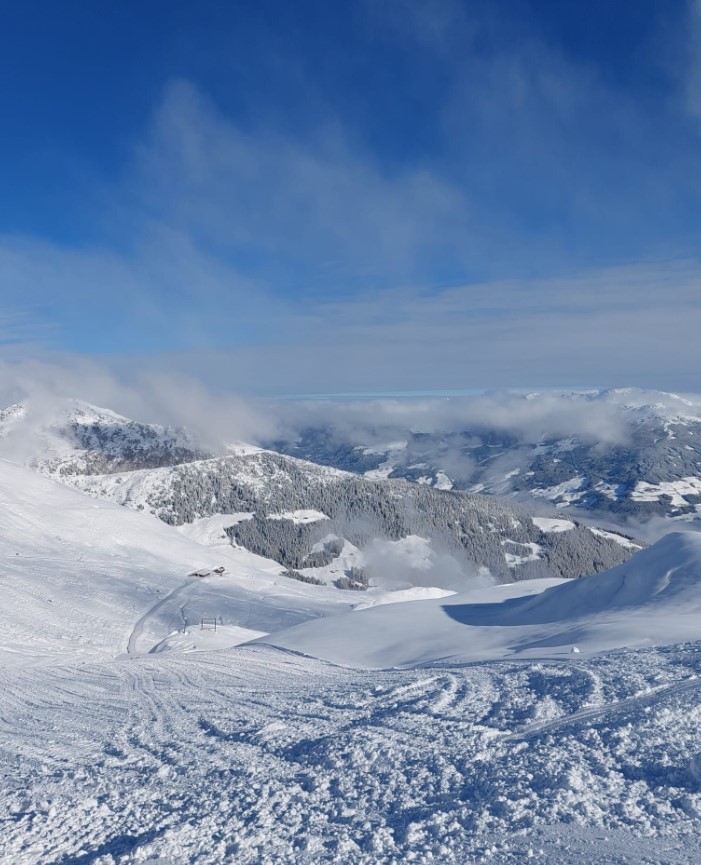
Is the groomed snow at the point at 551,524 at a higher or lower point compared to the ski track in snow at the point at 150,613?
higher

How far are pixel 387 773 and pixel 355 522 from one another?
14073 centimetres

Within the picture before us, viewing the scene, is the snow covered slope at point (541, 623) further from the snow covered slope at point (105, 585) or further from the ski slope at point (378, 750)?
the snow covered slope at point (105, 585)

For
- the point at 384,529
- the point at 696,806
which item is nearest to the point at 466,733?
the point at 696,806

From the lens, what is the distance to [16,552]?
51562 millimetres

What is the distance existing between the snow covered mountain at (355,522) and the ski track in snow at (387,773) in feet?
368

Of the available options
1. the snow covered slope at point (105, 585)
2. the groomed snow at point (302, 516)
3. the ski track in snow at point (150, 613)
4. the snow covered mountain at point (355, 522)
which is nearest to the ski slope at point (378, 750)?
the snow covered slope at point (105, 585)

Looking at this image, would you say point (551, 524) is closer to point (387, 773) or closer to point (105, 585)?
point (105, 585)

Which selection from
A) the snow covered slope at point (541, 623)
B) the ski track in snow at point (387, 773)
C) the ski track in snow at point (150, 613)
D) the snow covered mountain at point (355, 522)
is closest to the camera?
the ski track in snow at point (387, 773)

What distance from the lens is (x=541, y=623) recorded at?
19.0m

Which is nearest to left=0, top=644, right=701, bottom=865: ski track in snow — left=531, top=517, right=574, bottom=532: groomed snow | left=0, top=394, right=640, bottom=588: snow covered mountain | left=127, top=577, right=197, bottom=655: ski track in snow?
left=127, top=577, right=197, bottom=655: ski track in snow

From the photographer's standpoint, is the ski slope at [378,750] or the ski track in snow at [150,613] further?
the ski track in snow at [150,613]

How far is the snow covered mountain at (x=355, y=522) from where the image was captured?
132 m

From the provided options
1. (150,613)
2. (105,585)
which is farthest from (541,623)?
(105,585)

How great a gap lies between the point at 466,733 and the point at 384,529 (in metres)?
140
